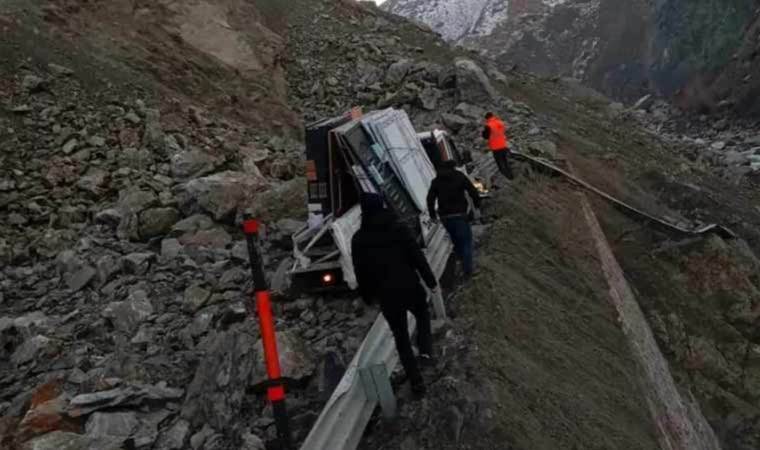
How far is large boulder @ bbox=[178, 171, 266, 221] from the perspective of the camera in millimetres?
9758

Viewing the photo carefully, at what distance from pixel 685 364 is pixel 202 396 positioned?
25.6 feet

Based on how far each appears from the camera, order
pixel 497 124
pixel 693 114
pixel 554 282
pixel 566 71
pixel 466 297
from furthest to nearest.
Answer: pixel 566 71 < pixel 693 114 < pixel 497 124 < pixel 554 282 < pixel 466 297

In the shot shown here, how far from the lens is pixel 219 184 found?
1009 centimetres

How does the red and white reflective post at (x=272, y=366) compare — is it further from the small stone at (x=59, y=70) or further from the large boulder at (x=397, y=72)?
the large boulder at (x=397, y=72)

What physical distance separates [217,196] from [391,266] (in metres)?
5.42

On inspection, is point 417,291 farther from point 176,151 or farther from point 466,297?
point 176,151

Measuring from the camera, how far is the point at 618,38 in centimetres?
7450

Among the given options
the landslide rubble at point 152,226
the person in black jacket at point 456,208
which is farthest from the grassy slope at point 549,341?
the landslide rubble at point 152,226

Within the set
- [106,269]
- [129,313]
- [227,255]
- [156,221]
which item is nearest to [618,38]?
[156,221]

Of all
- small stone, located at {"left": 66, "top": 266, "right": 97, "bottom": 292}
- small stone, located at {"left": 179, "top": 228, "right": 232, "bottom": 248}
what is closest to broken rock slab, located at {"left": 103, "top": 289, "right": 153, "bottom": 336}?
small stone, located at {"left": 66, "top": 266, "right": 97, "bottom": 292}

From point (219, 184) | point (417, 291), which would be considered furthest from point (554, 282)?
point (219, 184)

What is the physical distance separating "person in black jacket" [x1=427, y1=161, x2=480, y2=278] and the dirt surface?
0.34m

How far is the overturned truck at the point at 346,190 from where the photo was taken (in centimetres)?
704

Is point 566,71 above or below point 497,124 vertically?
below
